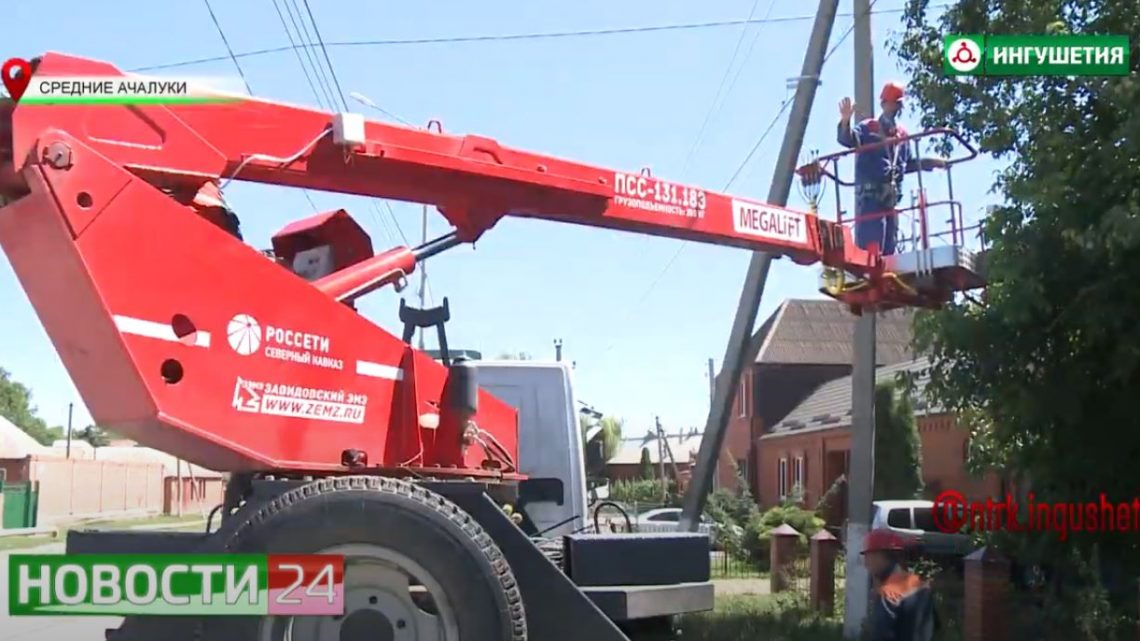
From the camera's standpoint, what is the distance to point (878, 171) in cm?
967

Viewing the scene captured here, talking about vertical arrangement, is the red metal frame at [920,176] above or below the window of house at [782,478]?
above

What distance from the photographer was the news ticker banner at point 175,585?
471 cm

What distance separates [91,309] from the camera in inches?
177

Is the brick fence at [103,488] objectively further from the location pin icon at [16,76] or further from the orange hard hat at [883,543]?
the orange hard hat at [883,543]

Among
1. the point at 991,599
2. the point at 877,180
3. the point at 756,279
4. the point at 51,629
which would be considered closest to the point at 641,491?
the point at 756,279

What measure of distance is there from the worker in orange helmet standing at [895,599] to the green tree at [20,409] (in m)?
102

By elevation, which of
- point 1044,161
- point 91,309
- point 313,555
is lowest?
point 313,555

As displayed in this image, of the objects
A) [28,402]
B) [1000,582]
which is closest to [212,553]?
[1000,582]

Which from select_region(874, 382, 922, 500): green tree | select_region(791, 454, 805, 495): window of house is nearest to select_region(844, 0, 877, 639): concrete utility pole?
select_region(874, 382, 922, 500): green tree

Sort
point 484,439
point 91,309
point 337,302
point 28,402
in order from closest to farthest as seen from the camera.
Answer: point 91,309 < point 337,302 < point 484,439 < point 28,402

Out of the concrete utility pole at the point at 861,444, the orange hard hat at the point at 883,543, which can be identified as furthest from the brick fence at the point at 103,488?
the orange hard hat at the point at 883,543

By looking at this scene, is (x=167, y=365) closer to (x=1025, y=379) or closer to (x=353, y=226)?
(x=353, y=226)

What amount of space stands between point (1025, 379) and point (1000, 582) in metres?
1.73

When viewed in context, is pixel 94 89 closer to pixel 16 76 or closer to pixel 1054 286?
pixel 16 76
